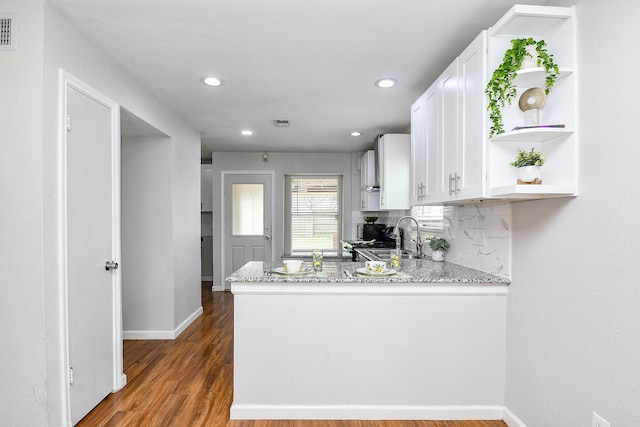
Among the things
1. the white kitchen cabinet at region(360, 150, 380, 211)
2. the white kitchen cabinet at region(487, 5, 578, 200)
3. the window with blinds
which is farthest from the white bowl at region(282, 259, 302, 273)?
the window with blinds

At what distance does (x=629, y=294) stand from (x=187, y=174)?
395cm

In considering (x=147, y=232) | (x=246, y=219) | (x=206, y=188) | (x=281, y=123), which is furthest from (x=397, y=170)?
(x=206, y=188)

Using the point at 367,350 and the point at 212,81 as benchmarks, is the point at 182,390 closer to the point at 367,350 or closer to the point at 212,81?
the point at 367,350

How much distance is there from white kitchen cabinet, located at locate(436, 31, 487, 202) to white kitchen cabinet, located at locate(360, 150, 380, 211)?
2408mm

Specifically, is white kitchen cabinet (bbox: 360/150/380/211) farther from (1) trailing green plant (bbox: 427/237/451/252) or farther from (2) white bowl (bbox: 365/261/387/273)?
(2) white bowl (bbox: 365/261/387/273)

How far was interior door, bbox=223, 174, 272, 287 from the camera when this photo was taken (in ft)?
19.7

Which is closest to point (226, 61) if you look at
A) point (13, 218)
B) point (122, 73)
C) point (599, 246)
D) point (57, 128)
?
point (122, 73)

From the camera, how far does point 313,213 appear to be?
617 cm

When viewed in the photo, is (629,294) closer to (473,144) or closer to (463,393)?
(473,144)

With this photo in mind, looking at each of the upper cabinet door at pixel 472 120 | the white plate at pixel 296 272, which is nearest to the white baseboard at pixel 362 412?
the white plate at pixel 296 272

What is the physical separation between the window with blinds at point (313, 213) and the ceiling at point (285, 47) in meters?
2.45

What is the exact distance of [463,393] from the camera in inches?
87.4

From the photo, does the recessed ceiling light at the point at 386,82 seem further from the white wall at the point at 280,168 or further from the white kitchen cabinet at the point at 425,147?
the white wall at the point at 280,168

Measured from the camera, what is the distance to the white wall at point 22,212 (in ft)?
6.01
